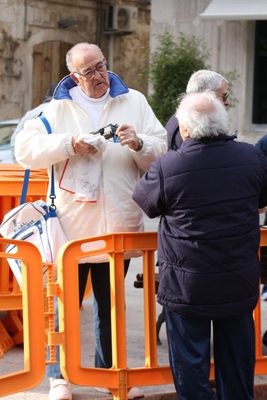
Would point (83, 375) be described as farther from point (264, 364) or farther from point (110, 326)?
point (264, 364)

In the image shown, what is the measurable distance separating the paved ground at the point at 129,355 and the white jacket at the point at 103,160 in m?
0.84

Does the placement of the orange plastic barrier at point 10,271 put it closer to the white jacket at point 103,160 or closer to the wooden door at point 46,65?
the white jacket at point 103,160

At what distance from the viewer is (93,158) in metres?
4.40

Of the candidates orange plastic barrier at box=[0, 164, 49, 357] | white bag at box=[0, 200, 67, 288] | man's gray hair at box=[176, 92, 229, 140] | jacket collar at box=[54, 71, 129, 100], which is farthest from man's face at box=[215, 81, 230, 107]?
orange plastic barrier at box=[0, 164, 49, 357]

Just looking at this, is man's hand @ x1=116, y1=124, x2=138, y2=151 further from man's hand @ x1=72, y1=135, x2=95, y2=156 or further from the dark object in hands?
man's hand @ x1=72, y1=135, x2=95, y2=156

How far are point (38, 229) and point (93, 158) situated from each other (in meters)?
0.47

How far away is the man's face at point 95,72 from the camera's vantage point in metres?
4.39

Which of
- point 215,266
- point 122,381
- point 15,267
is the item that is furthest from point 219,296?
point 15,267

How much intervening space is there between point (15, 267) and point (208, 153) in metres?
1.21

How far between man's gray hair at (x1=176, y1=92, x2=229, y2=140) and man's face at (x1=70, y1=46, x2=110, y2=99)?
662 millimetres

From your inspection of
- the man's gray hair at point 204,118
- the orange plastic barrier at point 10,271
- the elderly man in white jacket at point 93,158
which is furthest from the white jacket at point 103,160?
the orange plastic barrier at point 10,271

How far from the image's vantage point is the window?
14602mm

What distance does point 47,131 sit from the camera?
4.48 m

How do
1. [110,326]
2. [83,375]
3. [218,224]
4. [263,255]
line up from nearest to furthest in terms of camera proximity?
[218,224] → [83,375] → [110,326] → [263,255]
